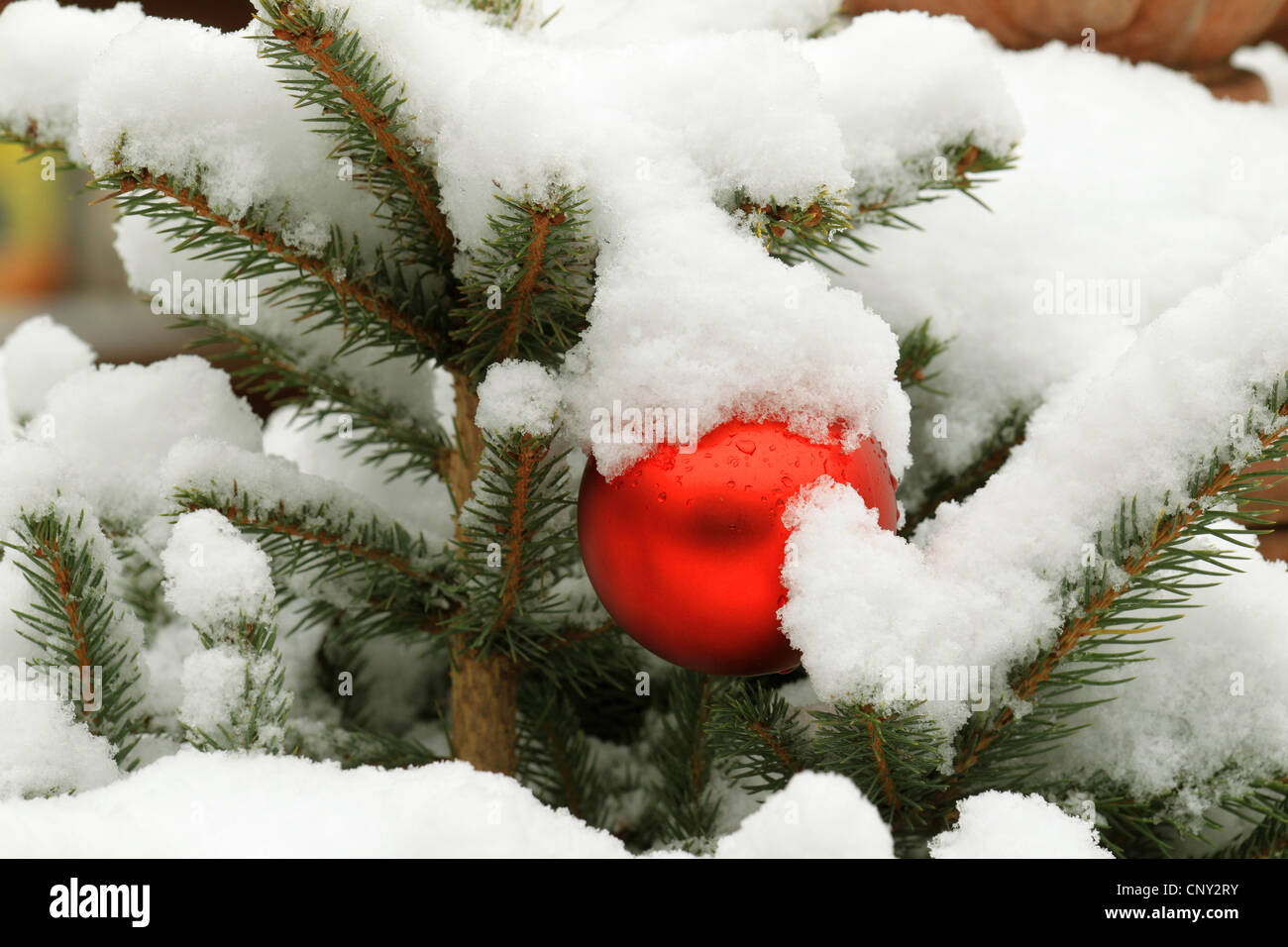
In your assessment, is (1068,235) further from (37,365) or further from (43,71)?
(37,365)

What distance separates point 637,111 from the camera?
1.61ft

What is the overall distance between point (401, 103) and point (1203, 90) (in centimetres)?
62

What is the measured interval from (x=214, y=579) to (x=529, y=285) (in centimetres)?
19

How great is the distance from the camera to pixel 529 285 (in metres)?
0.47

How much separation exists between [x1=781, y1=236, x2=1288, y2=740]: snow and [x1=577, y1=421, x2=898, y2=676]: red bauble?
0.05ft

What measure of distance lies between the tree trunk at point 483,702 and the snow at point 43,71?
257mm

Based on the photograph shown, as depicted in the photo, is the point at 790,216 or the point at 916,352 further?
the point at 916,352

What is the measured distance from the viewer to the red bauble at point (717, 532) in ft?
1.46

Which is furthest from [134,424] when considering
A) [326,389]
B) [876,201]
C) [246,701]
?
[876,201]

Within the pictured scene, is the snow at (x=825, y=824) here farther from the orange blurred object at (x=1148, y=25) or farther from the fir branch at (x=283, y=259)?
the orange blurred object at (x=1148, y=25)

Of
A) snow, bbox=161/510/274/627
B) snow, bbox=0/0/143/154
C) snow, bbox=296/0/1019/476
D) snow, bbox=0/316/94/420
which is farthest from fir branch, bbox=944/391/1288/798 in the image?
snow, bbox=0/316/94/420
